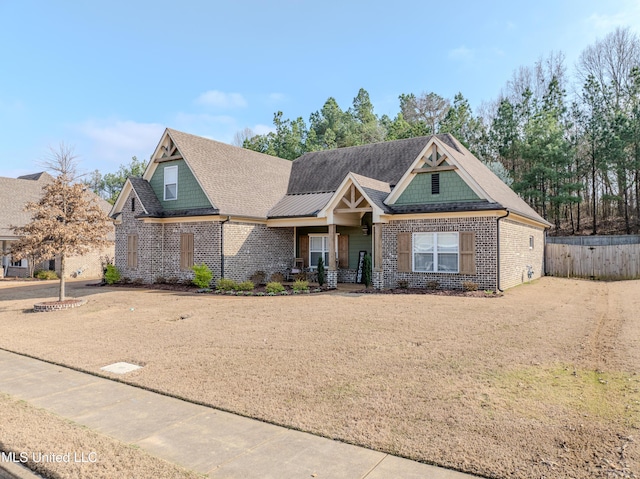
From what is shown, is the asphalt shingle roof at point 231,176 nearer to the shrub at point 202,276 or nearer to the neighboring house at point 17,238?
the shrub at point 202,276

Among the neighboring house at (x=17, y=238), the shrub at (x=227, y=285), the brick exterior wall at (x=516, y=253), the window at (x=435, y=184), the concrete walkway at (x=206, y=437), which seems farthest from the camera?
the neighboring house at (x=17, y=238)

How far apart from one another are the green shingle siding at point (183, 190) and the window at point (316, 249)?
5550 millimetres

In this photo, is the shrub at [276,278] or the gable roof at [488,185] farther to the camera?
the shrub at [276,278]

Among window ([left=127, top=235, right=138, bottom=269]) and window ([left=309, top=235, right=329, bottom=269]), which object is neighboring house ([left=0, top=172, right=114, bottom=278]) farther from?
window ([left=309, top=235, right=329, bottom=269])

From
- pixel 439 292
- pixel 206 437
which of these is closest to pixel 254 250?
pixel 439 292

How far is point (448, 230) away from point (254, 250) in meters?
8.83

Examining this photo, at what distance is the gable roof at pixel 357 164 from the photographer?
850 inches

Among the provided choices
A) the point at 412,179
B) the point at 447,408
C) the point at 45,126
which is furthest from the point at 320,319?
the point at 45,126

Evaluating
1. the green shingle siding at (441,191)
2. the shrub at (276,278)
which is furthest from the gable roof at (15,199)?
the green shingle siding at (441,191)

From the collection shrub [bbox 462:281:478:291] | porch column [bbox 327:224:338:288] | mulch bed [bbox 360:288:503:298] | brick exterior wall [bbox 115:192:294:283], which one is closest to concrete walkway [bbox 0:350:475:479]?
mulch bed [bbox 360:288:503:298]

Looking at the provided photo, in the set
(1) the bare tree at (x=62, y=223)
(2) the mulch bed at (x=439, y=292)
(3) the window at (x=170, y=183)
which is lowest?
(2) the mulch bed at (x=439, y=292)

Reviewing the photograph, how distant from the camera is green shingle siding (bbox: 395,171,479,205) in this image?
16031mm

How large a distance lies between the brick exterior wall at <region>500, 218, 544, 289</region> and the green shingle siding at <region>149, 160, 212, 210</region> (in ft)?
40.3

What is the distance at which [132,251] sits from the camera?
67.7 feet
